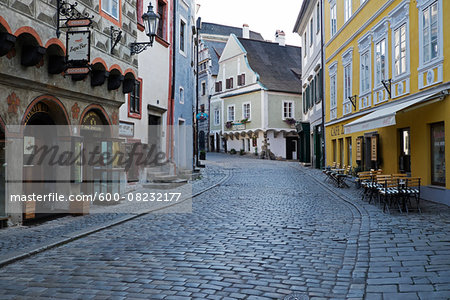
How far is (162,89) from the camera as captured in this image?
1877 cm

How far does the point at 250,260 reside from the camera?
19.5 feet

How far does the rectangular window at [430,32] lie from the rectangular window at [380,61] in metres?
3.05

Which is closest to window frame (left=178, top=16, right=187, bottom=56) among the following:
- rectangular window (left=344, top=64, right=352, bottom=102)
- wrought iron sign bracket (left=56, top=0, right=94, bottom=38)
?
rectangular window (left=344, top=64, right=352, bottom=102)

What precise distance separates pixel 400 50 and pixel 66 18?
9725 mm

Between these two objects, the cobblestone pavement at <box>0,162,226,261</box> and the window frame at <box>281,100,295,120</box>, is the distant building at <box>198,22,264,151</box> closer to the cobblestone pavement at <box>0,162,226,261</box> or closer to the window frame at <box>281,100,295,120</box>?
the window frame at <box>281,100,295,120</box>

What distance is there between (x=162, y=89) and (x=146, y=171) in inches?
146

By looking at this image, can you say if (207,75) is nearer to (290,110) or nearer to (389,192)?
(290,110)

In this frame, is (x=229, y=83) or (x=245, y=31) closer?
(x=229, y=83)

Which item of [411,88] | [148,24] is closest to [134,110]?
[148,24]

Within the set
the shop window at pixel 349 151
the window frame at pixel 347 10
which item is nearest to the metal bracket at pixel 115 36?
the window frame at pixel 347 10

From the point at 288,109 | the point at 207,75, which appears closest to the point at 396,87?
the point at 288,109

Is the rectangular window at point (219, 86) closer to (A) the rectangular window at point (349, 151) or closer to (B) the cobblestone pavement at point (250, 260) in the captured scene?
(A) the rectangular window at point (349, 151)

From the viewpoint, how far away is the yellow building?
444 inches

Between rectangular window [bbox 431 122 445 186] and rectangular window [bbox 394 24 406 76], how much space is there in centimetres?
253
